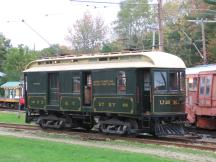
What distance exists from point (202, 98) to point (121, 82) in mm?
5492

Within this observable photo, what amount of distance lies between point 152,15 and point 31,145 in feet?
190

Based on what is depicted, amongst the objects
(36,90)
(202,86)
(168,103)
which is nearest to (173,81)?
(168,103)

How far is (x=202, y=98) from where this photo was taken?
81.1 feet

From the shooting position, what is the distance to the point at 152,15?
241ft

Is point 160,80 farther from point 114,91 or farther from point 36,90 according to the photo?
point 36,90

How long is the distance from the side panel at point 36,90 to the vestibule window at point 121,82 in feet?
16.1

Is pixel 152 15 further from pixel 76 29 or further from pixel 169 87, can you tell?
pixel 169 87

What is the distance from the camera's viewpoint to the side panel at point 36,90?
24719 millimetres

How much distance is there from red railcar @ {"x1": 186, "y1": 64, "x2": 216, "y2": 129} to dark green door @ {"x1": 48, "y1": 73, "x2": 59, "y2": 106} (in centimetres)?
648

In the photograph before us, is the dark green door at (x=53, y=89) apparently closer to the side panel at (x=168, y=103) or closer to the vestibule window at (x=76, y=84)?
the vestibule window at (x=76, y=84)

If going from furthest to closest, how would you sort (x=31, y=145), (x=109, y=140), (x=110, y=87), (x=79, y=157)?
1. (x=110, y=87)
2. (x=109, y=140)
3. (x=31, y=145)
4. (x=79, y=157)

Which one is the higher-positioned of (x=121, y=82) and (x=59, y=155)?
(x=121, y=82)

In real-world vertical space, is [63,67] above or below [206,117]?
above

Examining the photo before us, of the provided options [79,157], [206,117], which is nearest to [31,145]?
[79,157]
